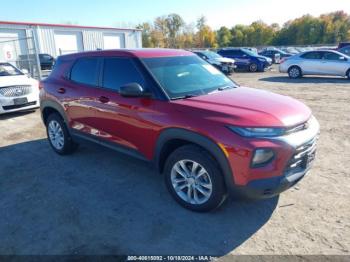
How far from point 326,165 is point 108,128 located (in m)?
3.36

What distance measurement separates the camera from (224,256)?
8.84 feet

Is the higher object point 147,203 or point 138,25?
point 138,25

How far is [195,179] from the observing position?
3264 millimetres

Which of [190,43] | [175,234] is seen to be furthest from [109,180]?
[190,43]

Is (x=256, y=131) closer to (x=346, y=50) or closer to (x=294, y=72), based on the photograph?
(x=294, y=72)

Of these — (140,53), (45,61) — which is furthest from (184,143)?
(45,61)

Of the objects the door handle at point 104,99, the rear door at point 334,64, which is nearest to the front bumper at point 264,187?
the door handle at point 104,99

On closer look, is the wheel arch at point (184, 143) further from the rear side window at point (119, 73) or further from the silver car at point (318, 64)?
the silver car at point (318, 64)

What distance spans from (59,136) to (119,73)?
79.4 inches

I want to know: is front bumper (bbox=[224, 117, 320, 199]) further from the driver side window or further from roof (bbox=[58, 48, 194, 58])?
the driver side window

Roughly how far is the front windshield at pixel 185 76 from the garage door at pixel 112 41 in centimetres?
2872

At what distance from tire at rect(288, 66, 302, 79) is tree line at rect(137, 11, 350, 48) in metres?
62.2

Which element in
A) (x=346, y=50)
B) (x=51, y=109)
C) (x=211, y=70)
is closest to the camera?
(x=211, y=70)

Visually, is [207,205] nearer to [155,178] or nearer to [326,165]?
[155,178]
